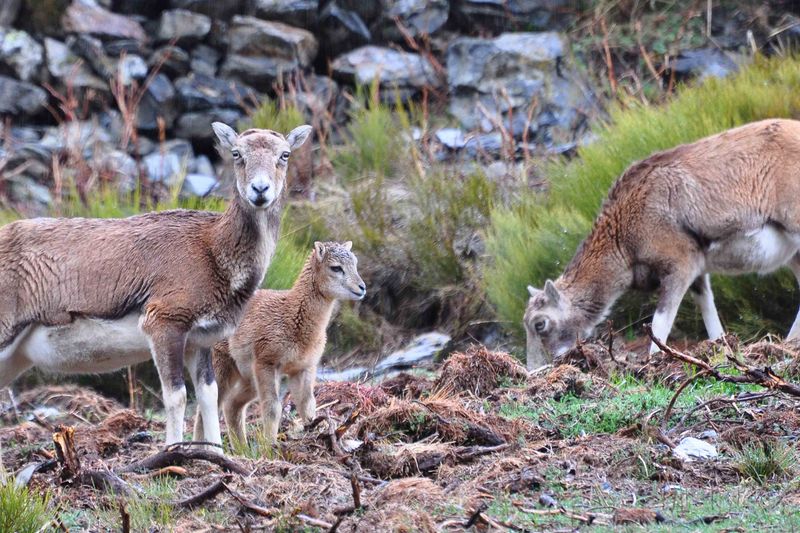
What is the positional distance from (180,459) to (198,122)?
39.9ft

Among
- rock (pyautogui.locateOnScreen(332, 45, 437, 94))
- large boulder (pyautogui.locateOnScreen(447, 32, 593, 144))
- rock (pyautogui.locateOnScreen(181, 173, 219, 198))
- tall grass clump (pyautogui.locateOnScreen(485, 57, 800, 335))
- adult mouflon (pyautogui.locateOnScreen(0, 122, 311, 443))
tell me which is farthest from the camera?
rock (pyautogui.locateOnScreen(332, 45, 437, 94))

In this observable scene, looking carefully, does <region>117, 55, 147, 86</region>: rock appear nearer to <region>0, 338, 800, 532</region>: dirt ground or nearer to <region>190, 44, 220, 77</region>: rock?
<region>190, 44, 220, 77</region>: rock

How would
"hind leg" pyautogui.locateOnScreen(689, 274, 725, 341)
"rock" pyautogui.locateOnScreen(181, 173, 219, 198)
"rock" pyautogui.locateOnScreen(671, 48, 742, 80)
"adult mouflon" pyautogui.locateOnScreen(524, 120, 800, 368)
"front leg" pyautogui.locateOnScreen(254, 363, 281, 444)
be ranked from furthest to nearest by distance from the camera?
"rock" pyautogui.locateOnScreen(671, 48, 742, 80) → "rock" pyautogui.locateOnScreen(181, 173, 219, 198) → "hind leg" pyautogui.locateOnScreen(689, 274, 725, 341) → "adult mouflon" pyautogui.locateOnScreen(524, 120, 800, 368) → "front leg" pyautogui.locateOnScreen(254, 363, 281, 444)

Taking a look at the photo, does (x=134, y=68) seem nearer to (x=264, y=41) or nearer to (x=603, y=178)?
(x=264, y=41)

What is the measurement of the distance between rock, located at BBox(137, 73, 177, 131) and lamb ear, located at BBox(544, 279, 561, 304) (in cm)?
910

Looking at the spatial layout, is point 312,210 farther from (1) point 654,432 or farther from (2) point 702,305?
(1) point 654,432

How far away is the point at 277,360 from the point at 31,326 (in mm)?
1721

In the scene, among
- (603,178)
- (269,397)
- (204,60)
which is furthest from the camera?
(204,60)

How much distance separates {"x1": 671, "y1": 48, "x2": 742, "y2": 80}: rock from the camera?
17.3 metres

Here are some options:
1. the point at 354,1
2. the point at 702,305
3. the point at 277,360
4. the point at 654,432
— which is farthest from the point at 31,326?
the point at 354,1

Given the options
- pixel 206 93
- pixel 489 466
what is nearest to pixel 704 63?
pixel 206 93

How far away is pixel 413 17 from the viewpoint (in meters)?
19.8

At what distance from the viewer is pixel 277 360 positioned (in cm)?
889

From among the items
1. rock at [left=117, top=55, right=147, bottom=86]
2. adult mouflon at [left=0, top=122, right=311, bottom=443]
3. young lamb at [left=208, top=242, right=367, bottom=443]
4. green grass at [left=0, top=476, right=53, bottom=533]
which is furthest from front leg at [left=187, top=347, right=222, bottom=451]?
rock at [left=117, top=55, right=147, bottom=86]
